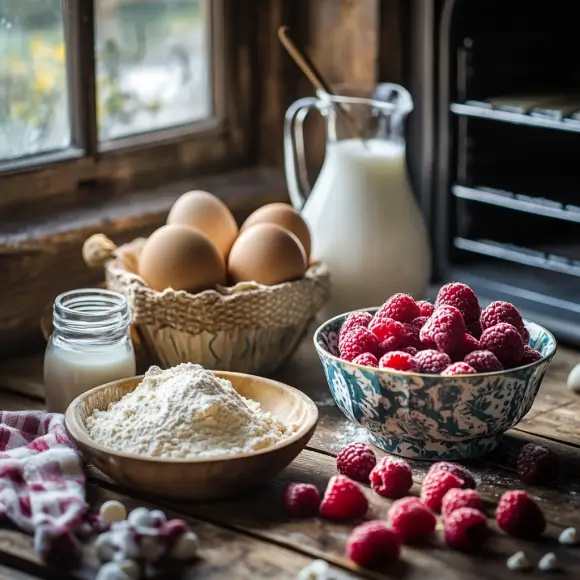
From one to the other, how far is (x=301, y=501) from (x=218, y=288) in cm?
37

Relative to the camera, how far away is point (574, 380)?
58.4 inches

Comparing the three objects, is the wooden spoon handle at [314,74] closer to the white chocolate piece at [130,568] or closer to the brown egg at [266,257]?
the brown egg at [266,257]

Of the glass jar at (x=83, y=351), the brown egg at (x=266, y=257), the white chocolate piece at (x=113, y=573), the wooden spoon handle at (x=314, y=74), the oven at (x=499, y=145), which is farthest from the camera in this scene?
the oven at (x=499, y=145)

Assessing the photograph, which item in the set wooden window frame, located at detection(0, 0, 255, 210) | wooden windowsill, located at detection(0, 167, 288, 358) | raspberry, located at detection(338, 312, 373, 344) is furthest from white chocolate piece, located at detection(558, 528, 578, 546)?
wooden window frame, located at detection(0, 0, 255, 210)

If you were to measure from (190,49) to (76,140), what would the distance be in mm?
279

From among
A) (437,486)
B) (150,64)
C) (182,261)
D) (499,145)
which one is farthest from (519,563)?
(150,64)

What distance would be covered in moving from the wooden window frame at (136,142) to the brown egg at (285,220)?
0.34 meters

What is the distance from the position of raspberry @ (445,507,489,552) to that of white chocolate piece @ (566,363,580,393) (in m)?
0.46

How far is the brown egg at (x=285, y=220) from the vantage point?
4.97 feet

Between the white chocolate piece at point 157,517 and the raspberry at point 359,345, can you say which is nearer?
the white chocolate piece at point 157,517

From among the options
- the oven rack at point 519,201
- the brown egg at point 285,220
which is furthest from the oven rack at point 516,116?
the brown egg at point 285,220

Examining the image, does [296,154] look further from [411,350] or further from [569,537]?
[569,537]

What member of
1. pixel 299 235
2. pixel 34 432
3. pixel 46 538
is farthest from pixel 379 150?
pixel 46 538

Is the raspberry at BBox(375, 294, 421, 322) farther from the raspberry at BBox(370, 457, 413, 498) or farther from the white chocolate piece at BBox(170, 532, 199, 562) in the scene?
the white chocolate piece at BBox(170, 532, 199, 562)
